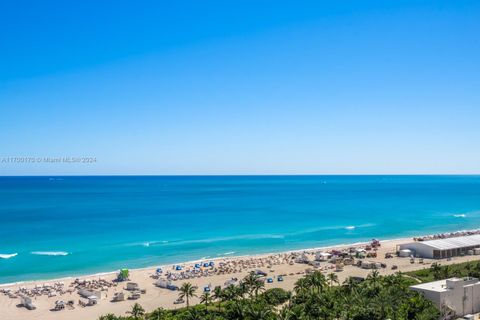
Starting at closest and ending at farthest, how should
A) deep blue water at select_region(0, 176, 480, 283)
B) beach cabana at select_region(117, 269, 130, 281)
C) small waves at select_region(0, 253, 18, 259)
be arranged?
beach cabana at select_region(117, 269, 130, 281) < deep blue water at select_region(0, 176, 480, 283) < small waves at select_region(0, 253, 18, 259)

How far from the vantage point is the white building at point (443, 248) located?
5831 centimetres

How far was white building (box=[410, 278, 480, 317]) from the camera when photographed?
31541 millimetres

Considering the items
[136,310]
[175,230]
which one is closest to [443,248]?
[136,310]

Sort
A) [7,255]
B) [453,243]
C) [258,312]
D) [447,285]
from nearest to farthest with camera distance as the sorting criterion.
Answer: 1. [258,312]
2. [447,285]
3. [453,243]
4. [7,255]

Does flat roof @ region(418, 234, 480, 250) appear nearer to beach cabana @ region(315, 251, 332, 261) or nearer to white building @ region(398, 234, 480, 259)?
white building @ region(398, 234, 480, 259)

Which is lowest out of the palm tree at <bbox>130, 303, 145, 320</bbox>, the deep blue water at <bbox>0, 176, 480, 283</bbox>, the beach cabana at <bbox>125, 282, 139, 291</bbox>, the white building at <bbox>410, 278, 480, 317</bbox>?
the deep blue water at <bbox>0, 176, 480, 283</bbox>

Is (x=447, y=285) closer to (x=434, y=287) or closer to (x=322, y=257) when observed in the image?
(x=434, y=287)

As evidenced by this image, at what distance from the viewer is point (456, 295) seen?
3216 cm

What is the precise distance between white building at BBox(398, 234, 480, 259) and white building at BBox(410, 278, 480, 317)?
25.6 m

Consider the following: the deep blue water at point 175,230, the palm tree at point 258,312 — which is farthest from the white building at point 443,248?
the palm tree at point 258,312

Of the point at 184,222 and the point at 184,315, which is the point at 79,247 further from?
the point at 184,315

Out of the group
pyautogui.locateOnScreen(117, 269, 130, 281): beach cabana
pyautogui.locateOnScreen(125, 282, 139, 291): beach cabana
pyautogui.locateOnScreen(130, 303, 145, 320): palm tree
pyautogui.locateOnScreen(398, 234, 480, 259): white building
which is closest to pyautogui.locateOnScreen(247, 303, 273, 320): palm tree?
pyautogui.locateOnScreen(130, 303, 145, 320): palm tree

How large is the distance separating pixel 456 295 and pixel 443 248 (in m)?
28.3

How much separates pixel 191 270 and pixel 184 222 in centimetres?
4509
